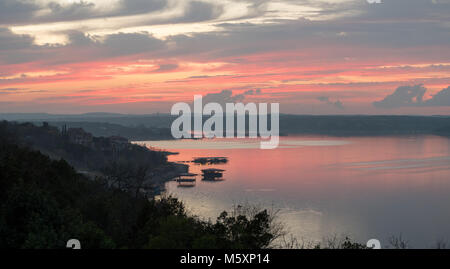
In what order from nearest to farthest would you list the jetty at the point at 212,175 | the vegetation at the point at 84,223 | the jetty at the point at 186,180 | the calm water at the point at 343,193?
the vegetation at the point at 84,223, the calm water at the point at 343,193, the jetty at the point at 186,180, the jetty at the point at 212,175

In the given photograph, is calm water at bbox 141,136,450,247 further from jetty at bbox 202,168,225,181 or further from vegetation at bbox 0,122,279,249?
vegetation at bbox 0,122,279,249

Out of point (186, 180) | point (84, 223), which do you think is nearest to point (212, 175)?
point (186, 180)

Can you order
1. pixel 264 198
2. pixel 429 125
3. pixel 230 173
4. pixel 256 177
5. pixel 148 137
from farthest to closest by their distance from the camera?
pixel 429 125
pixel 148 137
pixel 230 173
pixel 256 177
pixel 264 198

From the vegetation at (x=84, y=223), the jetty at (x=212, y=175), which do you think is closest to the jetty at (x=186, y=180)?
the jetty at (x=212, y=175)

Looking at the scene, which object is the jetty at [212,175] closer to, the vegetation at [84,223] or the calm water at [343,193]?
the calm water at [343,193]

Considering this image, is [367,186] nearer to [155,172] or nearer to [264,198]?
[264,198]

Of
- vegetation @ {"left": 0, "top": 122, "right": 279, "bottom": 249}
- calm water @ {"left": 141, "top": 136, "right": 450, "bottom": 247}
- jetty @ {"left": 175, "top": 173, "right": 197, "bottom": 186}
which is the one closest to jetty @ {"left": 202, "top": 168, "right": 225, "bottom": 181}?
calm water @ {"left": 141, "top": 136, "right": 450, "bottom": 247}
